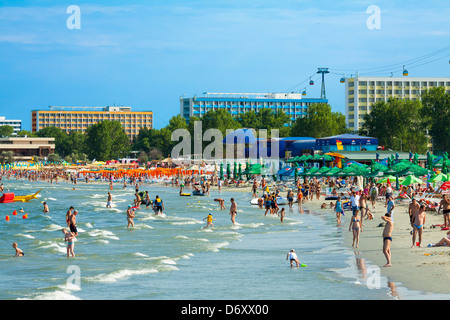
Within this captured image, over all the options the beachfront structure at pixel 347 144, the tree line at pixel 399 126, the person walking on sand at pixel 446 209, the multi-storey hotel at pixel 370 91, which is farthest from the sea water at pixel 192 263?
the multi-storey hotel at pixel 370 91

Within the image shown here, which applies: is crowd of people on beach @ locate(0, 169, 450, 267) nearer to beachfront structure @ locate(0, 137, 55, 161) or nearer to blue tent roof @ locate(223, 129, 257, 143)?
blue tent roof @ locate(223, 129, 257, 143)

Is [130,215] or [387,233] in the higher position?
[387,233]

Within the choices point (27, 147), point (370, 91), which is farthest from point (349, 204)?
point (27, 147)

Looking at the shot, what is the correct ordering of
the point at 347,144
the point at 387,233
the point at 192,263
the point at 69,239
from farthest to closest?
the point at 347,144 < the point at 69,239 < the point at 192,263 < the point at 387,233

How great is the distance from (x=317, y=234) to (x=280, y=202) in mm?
15744

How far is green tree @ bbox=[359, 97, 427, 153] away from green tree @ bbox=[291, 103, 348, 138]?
33.9 feet

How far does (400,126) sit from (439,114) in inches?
662

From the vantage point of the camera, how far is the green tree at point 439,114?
9175 cm

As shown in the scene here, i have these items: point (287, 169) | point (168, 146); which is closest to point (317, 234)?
point (287, 169)

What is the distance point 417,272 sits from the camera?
1839 centimetres

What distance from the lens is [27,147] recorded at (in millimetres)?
180500

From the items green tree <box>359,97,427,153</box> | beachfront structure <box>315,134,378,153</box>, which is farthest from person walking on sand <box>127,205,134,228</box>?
green tree <box>359,97,427,153</box>

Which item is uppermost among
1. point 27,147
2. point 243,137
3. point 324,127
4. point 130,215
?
point 324,127

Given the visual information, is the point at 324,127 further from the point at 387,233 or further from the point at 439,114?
the point at 387,233
